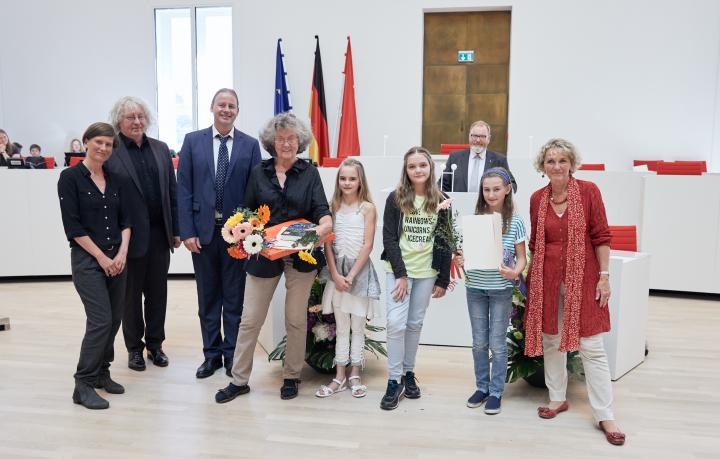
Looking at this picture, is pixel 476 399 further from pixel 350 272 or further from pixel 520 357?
pixel 350 272

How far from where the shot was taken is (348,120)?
30.4ft

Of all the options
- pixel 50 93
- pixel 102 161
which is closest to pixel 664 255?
pixel 102 161

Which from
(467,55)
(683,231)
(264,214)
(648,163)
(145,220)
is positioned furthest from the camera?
(467,55)

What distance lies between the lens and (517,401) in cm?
336

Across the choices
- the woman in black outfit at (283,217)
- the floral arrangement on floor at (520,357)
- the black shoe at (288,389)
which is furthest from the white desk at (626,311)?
the black shoe at (288,389)

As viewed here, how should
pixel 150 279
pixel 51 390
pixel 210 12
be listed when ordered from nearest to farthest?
pixel 51 390
pixel 150 279
pixel 210 12

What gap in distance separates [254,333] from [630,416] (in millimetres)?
2044

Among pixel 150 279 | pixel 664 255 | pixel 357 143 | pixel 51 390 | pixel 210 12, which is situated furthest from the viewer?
pixel 210 12

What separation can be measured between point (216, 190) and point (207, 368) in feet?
3.63

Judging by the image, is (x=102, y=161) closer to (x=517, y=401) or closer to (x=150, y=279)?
(x=150, y=279)

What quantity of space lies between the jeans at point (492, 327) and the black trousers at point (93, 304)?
76.4 inches

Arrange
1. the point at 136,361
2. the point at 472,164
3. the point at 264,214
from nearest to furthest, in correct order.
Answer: the point at 264,214
the point at 136,361
the point at 472,164

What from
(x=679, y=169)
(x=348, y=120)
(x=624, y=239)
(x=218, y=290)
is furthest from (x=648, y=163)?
(x=218, y=290)

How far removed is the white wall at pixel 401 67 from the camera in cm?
855
